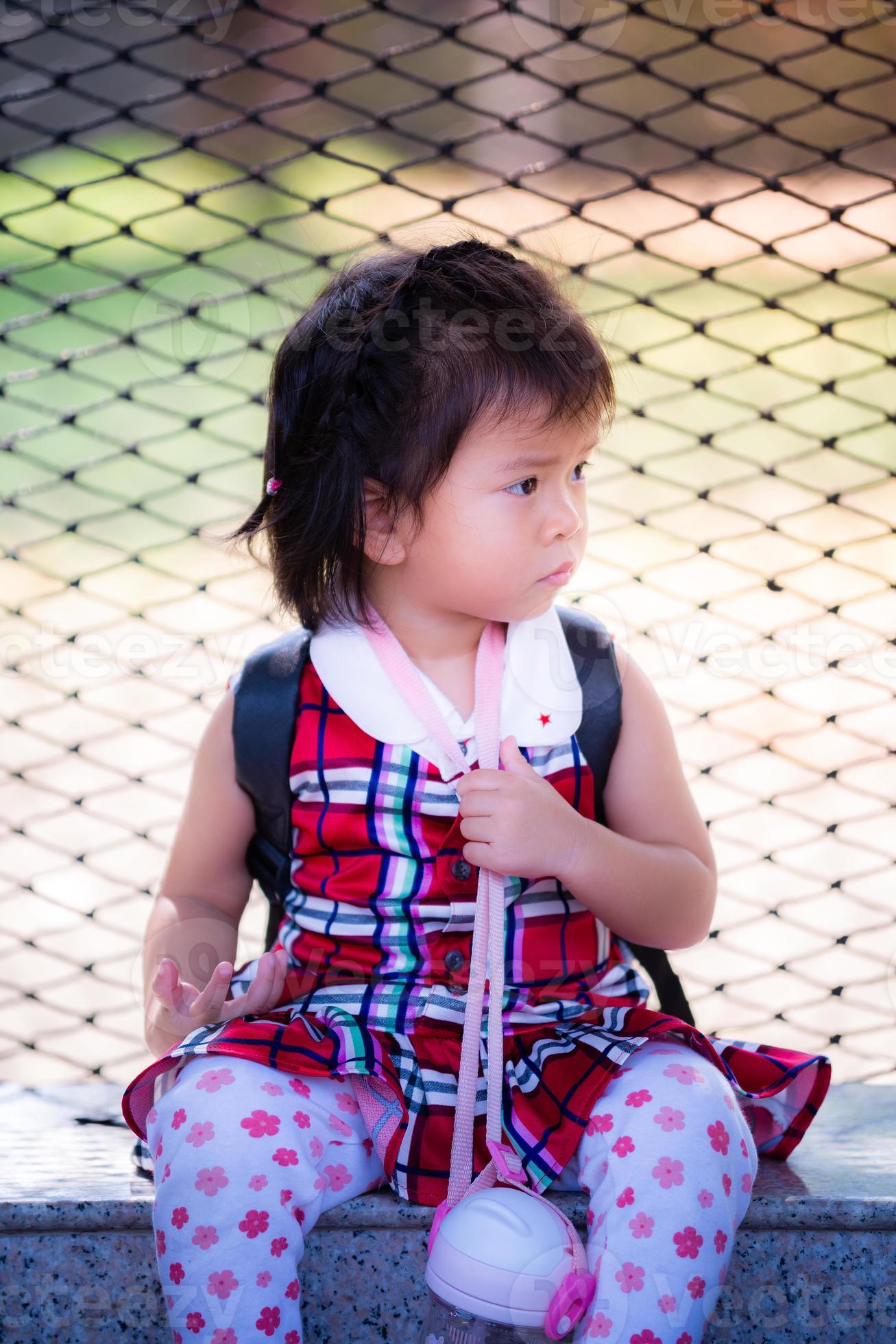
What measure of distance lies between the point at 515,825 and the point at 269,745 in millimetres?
212

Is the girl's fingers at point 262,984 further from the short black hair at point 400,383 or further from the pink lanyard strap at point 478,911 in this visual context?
the short black hair at point 400,383

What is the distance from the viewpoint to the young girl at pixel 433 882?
0.77m

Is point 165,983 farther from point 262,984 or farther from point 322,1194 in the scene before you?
point 322,1194

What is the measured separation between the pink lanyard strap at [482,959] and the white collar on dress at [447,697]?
10 millimetres

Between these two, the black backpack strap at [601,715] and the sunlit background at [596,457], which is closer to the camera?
the black backpack strap at [601,715]

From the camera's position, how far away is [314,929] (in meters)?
0.93

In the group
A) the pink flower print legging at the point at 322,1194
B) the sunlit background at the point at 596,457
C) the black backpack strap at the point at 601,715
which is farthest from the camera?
the sunlit background at the point at 596,457

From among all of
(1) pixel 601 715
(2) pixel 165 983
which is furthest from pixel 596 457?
(2) pixel 165 983

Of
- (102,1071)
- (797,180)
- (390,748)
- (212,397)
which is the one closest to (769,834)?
(102,1071)

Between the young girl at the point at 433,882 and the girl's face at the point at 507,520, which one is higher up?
the girl's face at the point at 507,520

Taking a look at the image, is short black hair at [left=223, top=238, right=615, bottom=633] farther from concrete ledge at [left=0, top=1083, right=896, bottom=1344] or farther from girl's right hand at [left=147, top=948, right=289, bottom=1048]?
concrete ledge at [left=0, top=1083, right=896, bottom=1344]

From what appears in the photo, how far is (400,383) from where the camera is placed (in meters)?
0.86

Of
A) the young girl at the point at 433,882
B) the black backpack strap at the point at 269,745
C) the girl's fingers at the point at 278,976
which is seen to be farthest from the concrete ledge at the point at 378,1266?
the black backpack strap at the point at 269,745

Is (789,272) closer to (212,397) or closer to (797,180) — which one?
(797,180)
